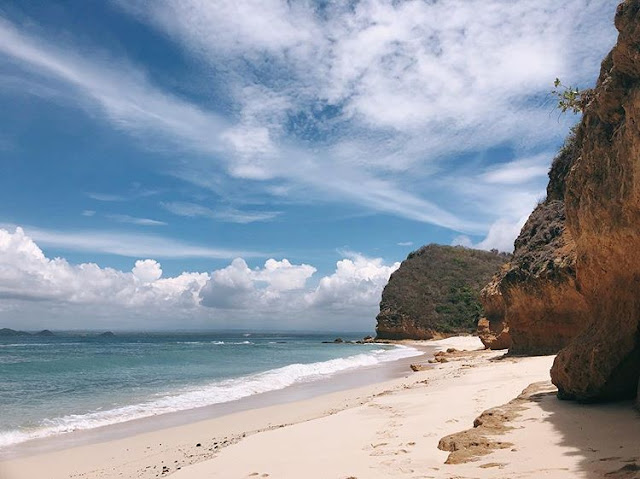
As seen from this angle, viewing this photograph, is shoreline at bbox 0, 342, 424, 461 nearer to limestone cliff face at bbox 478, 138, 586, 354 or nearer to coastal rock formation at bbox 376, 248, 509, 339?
limestone cliff face at bbox 478, 138, 586, 354

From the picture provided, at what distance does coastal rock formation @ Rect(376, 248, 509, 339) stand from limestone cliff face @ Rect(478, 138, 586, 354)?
169ft

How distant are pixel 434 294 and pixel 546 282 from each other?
60.8 metres

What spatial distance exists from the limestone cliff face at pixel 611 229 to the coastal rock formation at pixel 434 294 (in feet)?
210

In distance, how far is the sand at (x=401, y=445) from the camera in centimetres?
468

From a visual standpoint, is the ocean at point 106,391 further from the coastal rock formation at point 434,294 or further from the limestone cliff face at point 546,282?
the coastal rock formation at point 434,294

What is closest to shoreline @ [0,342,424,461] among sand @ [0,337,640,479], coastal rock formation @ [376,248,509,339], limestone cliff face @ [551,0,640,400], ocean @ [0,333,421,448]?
ocean @ [0,333,421,448]

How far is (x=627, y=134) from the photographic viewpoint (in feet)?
19.7

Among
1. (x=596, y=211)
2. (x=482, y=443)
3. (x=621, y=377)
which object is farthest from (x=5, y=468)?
(x=596, y=211)

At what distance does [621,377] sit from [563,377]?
810mm

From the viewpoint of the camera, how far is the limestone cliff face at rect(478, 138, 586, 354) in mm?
16016

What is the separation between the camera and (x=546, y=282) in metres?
16.4

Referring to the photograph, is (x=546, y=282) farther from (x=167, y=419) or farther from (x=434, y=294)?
(x=434, y=294)

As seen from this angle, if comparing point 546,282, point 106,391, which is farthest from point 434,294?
point 106,391

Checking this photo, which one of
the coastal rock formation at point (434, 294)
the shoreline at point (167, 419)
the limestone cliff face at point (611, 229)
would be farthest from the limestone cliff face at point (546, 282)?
the coastal rock formation at point (434, 294)
